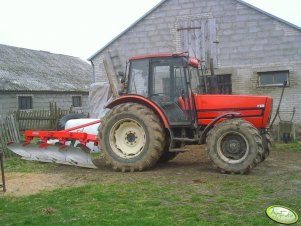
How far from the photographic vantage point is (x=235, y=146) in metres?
7.93

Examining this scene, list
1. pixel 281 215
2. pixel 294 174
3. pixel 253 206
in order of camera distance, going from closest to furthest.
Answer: pixel 281 215 < pixel 253 206 < pixel 294 174

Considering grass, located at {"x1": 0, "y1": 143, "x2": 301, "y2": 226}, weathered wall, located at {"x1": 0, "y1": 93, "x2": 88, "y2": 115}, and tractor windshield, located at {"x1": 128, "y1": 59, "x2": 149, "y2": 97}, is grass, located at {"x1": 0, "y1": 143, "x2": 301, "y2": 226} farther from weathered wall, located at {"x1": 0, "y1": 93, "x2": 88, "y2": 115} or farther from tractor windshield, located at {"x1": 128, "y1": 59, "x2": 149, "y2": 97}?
weathered wall, located at {"x1": 0, "y1": 93, "x2": 88, "y2": 115}

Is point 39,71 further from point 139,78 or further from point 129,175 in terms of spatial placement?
point 129,175

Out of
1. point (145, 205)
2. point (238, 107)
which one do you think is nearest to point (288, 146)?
point (238, 107)

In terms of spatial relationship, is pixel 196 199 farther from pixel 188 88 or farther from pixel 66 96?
pixel 66 96

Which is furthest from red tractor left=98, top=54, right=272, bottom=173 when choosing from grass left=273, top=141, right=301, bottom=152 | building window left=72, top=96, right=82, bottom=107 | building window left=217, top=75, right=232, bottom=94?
building window left=72, top=96, right=82, bottom=107

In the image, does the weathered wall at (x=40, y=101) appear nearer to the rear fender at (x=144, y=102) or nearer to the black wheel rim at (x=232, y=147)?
the rear fender at (x=144, y=102)

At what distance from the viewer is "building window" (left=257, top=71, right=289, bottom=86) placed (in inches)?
559

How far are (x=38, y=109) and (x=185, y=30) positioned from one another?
12.0 metres

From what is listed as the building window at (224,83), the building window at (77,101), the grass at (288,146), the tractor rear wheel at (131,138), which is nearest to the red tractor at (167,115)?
the tractor rear wheel at (131,138)

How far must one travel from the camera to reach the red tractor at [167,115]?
8359 millimetres

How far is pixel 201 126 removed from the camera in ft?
28.2

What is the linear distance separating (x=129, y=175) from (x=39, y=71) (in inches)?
803

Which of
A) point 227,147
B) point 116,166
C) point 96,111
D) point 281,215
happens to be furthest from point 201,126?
point 96,111
